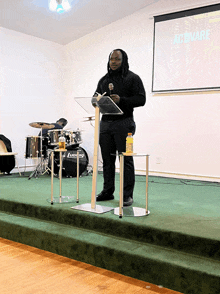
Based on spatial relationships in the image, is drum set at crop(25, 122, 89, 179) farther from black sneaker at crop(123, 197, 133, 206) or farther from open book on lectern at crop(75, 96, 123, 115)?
open book on lectern at crop(75, 96, 123, 115)

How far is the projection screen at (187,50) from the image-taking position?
16.9 ft

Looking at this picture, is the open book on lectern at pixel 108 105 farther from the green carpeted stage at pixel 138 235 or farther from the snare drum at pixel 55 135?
the snare drum at pixel 55 135

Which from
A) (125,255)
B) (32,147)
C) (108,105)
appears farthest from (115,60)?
(32,147)

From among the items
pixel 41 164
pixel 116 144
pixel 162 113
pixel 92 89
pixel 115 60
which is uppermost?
pixel 92 89

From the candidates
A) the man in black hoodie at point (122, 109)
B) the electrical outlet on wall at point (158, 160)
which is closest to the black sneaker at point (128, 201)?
the man in black hoodie at point (122, 109)

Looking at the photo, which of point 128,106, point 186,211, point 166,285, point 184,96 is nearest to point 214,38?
point 184,96

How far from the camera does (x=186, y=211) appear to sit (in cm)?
283

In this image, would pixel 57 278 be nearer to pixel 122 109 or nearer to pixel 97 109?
pixel 97 109

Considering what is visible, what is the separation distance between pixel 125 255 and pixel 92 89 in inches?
198

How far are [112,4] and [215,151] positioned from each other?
318 cm

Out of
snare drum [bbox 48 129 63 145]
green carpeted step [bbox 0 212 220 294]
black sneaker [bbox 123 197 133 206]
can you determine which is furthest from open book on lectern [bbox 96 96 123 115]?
snare drum [bbox 48 129 63 145]

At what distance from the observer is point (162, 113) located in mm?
5738

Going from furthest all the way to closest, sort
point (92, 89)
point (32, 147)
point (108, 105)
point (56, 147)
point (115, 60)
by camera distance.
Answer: point (92, 89) < point (32, 147) < point (56, 147) < point (115, 60) < point (108, 105)

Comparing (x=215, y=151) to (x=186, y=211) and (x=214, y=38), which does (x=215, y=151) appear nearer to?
(x=214, y=38)
